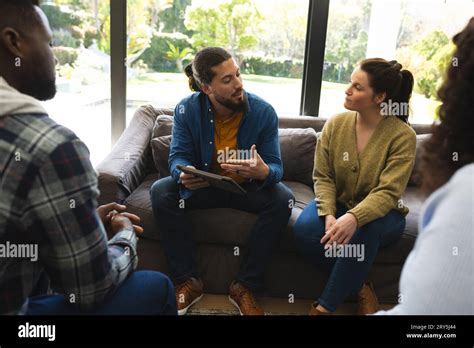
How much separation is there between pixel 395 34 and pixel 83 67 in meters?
2.02

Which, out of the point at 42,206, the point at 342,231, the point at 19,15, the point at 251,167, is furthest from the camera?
the point at 251,167

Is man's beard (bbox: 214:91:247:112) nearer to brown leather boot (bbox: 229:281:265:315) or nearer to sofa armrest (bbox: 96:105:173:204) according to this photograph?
sofa armrest (bbox: 96:105:173:204)

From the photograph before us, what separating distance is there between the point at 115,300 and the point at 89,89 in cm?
230

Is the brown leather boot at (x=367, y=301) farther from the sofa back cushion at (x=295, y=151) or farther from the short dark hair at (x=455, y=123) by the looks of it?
the short dark hair at (x=455, y=123)

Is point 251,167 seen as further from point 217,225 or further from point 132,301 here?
point 132,301

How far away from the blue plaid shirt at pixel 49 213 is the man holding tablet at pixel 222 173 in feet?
3.33

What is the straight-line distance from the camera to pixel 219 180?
1.94m

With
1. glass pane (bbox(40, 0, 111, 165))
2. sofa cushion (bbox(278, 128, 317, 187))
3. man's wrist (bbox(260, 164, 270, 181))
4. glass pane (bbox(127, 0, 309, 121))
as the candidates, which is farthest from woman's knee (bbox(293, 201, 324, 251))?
glass pane (bbox(40, 0, 111, 165))

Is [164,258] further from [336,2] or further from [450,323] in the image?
[336,2]

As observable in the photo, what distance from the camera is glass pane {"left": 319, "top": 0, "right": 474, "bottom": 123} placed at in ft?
9.76

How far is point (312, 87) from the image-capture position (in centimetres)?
310

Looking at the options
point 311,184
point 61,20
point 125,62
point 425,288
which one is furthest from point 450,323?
point 61,20

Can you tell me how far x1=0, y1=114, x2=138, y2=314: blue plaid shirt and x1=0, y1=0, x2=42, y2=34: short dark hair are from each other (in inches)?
8.8

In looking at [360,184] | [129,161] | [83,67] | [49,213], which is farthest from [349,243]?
[83,67]
